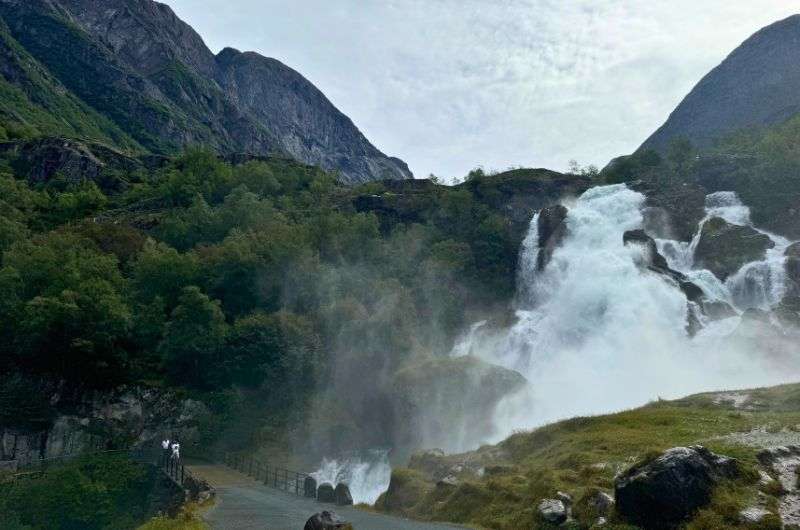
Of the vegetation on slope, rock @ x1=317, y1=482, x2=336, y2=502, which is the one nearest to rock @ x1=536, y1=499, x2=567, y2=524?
rock @ x1=317, y1=482, x2=336, y2=502

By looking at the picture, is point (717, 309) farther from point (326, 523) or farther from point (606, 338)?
point (326, 523)

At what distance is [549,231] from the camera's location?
75.5 m

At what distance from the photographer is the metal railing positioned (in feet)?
112

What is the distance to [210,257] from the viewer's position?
206 ft

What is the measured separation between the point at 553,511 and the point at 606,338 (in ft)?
133

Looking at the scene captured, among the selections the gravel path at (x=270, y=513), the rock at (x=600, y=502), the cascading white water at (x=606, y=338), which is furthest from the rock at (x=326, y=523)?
the cascading white water at (x=606, y=338)

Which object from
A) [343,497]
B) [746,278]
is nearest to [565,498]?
[343,497]

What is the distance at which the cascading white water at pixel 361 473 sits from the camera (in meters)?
38.9

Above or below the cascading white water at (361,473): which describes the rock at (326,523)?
above

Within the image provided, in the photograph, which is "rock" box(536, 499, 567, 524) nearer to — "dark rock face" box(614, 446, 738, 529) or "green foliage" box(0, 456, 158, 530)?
"dark rock face" box(614, 446, 738, 529)

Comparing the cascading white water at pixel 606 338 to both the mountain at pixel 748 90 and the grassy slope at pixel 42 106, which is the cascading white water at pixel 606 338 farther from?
the grassy slope at pixel 42 106

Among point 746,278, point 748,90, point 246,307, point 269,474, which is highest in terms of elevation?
point 748,90

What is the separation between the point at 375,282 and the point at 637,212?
1398 inches

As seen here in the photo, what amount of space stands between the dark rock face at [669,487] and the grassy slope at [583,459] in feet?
1.23
